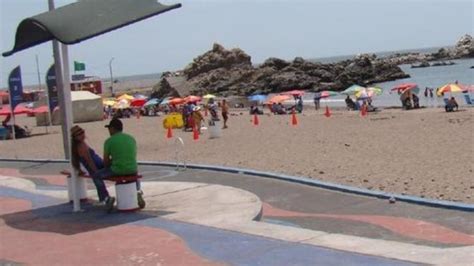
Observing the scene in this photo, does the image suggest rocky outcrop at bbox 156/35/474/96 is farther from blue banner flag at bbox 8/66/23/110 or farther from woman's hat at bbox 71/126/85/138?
woman's hat at bbox 71/126/85/138

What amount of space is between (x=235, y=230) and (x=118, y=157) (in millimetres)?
2228

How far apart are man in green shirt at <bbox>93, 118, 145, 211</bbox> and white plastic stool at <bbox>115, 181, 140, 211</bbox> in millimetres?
128

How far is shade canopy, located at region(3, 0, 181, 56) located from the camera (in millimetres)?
7848

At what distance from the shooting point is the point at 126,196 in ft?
27.3

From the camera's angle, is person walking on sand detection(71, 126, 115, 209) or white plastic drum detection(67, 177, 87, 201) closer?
person walking on sand detection(71, 126, 115, 209)

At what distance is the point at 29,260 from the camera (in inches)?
250

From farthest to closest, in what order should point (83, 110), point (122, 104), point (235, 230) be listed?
point (122, 104) → point (83, 110) → point (235, 230)

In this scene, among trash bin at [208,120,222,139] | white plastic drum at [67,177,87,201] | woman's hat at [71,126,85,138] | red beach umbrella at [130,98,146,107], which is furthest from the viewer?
red beach umbrella at [130,98,146,107]

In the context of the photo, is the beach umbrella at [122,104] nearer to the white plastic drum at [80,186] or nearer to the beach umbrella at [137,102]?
the beach umbrella at [137,102]

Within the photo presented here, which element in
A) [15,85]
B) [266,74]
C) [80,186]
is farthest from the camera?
[266,74]

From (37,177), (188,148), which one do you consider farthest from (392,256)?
(188,148)

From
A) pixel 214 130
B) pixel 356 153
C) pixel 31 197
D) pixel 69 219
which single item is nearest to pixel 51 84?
pixel 214 130

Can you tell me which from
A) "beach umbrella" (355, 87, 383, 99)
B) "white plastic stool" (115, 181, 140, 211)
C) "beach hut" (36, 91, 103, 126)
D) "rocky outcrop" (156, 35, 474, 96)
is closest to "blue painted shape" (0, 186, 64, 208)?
"white plastic stool" (115, 181, 140, 211)

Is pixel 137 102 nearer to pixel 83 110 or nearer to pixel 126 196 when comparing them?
pixel 83 110
